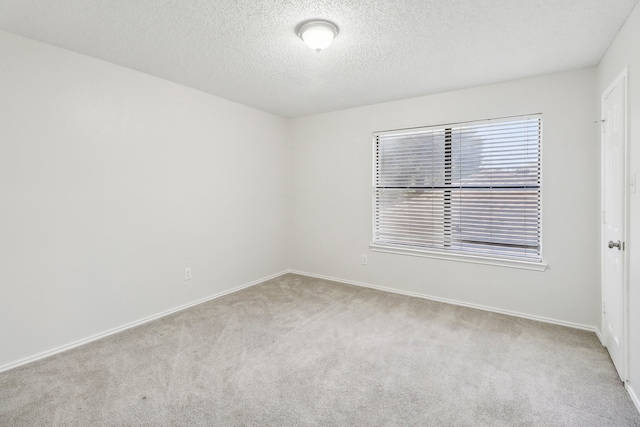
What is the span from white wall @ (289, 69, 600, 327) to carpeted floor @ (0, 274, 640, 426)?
0.38 meters

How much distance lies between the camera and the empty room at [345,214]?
1988mm

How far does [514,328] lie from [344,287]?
6.53 feet

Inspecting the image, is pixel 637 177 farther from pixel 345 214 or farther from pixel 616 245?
pixel 345 214

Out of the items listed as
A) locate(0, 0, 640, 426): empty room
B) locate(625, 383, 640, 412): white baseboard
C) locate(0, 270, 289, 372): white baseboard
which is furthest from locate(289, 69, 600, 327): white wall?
locate(0, 270, 289, 372): white baseboard

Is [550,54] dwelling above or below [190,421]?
above

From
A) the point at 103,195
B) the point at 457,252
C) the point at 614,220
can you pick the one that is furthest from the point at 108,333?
the point at 614,220

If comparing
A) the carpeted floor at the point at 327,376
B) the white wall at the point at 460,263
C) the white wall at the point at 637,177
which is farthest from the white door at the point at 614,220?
the white wall at the point at 460,263

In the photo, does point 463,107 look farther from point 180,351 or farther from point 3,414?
point 3,414

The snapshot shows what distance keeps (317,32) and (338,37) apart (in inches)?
9.6

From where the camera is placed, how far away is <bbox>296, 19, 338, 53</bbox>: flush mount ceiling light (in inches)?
84.0

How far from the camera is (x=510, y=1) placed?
1.90 m

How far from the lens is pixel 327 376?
2215 millimetres

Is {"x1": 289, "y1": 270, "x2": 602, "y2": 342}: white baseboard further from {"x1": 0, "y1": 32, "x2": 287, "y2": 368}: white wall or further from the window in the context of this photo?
{"x1": 0, "y1": 32, "x2": 287, "y2": 368}: white wall

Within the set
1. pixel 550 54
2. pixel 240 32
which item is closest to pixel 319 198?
pixel 240 32
